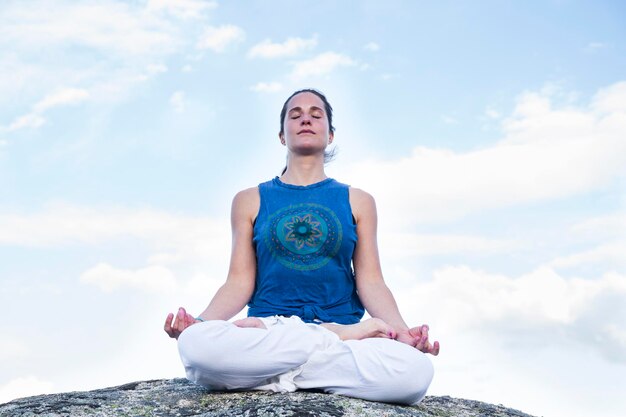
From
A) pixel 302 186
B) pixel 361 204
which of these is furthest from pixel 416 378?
pixel 302 186

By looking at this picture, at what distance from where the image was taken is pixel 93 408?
165 inches

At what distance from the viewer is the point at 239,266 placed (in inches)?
211

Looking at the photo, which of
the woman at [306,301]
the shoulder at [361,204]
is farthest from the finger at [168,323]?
the shoulder at [361,204]

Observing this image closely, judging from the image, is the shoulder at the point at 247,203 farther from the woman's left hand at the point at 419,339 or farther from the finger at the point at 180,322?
the woman's left hand at the point at 419,339

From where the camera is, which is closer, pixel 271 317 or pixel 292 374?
pixel 292 374

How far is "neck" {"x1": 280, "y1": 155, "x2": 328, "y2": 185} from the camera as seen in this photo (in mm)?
5582

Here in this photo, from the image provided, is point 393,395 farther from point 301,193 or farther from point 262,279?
point 301,193

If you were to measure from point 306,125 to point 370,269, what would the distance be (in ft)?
3.81

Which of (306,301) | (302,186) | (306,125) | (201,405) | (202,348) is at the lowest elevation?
(201,405)

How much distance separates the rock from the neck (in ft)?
5.40

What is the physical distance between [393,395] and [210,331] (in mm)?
1099

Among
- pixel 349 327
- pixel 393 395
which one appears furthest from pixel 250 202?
pixel 393 395

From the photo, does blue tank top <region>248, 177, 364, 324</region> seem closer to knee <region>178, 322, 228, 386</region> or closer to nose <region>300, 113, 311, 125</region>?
nose <region>300, 113, 311, 125</region>

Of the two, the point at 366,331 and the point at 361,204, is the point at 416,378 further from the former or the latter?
the point at 361,204
